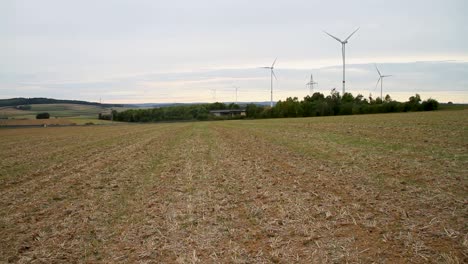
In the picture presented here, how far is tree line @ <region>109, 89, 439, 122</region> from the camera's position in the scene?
107 m

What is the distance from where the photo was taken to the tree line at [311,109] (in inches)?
4220

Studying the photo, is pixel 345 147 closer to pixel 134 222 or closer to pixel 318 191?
pixel 318 191

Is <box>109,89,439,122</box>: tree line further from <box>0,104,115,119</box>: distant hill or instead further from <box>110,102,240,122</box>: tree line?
<box>0,104,115,119</box>: distant hill

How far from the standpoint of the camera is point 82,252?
6844mm

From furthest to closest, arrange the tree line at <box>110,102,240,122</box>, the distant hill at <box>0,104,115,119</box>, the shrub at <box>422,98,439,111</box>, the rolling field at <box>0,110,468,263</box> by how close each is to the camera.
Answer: the tree line at <box>110,102,240,122</box>, the distant hill at <box>0,104,115,119</box>, the shrub at <box>422,98,439,111</box>, the rolling field at <box>0,110,468,263</box>

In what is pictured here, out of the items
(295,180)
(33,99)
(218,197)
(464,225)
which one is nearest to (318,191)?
(295,180)

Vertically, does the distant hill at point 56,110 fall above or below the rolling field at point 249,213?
above

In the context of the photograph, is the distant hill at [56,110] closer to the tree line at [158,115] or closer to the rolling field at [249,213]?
the tree line at [158,115]

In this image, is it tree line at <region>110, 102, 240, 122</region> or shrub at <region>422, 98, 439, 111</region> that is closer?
shrub at <region>422, 98, 439, 111</region>

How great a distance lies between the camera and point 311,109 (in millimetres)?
125375

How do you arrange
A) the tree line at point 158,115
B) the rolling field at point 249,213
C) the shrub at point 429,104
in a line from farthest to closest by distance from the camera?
the tree line at point 158,115 < the shrub at point 429,104 < the rolling field at point 249,213

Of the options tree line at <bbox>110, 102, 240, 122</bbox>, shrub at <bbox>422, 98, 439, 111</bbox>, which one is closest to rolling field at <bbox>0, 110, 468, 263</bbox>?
shrub at <bbox>422, 98, 439, 111</bbox>

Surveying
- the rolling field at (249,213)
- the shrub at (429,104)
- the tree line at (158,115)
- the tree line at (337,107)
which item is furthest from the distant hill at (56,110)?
the rolling field at (249,213)

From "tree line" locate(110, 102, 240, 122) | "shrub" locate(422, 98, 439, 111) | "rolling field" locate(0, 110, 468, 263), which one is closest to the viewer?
"rolling field" locate(0, 110, 468, 263)
